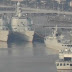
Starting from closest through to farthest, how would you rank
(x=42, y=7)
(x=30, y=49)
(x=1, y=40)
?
(x=30, y=49), (x=1, y=40), (x=42, y=7)

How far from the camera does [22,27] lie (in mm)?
49000

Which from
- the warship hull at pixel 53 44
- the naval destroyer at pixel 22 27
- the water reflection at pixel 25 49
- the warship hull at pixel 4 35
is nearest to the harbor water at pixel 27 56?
the water reflection at pixel 25 49

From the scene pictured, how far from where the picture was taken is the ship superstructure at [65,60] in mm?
36906

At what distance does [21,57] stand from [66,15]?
18486mm

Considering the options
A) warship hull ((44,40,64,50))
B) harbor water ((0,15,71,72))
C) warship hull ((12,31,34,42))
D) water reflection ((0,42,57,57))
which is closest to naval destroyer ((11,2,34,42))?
warship hull ((12,31,34,42))

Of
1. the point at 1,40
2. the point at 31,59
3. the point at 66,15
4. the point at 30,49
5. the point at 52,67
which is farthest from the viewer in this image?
the point at 66,15

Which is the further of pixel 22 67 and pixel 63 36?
pixel 63 36

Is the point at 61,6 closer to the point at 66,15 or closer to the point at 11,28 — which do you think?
the point at 66,15

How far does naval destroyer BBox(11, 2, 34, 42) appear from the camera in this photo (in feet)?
157

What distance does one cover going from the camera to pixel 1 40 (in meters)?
47.6

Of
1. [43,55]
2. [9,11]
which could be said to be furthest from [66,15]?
[43,55]

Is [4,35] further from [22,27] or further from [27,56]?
[27,56]

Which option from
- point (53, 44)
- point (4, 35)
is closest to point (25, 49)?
point (53, 44)

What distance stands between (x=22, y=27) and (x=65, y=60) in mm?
11654
